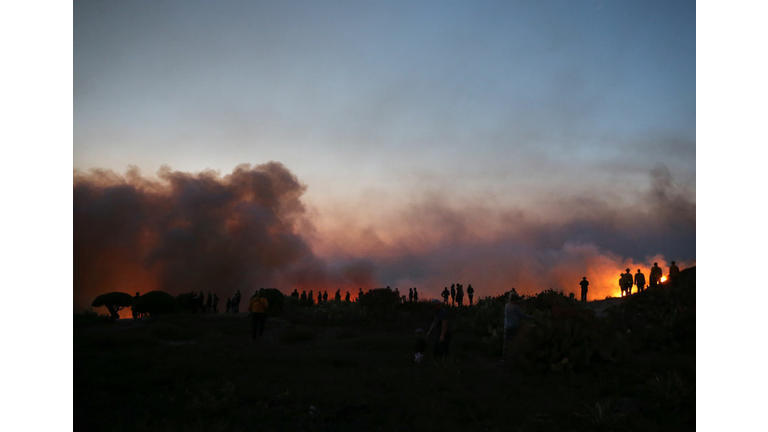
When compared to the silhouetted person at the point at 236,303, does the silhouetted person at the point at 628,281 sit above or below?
above

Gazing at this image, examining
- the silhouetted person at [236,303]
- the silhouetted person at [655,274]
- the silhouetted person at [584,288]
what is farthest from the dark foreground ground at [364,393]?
the silhouetted person at [236,303]

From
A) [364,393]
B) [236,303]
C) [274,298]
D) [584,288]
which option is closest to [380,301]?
[274,298]

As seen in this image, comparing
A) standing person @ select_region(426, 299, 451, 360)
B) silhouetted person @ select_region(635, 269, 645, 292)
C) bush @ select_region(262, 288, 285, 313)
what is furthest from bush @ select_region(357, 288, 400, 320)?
silhouetted person @ select_region(635, 269, 645, 292)

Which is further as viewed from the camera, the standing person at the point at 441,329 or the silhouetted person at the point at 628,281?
the silhouetted person at the point at 628,281

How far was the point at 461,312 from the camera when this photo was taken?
24750 millimetres

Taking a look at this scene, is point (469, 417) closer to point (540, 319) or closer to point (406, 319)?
point (540, 319)

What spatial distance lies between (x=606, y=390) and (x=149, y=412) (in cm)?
822

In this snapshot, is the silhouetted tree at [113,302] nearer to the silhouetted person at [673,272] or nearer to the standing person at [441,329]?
the standing person at [441,329]

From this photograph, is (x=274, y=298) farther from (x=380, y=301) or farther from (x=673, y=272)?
(x=673, y=272)

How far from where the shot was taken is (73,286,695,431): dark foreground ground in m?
7.14

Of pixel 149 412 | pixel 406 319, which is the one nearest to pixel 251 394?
pixel 149 412

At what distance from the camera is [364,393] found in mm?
8430

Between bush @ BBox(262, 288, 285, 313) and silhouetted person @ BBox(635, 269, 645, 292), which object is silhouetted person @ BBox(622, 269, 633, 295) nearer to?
silhouetted person @ BBox(635, 269, 645, 292)

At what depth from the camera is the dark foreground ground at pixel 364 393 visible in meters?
7.14
